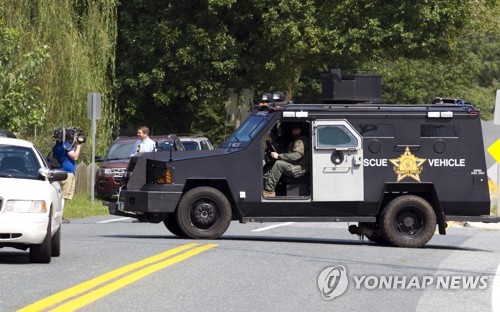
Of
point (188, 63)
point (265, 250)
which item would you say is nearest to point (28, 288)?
point (265, 250)

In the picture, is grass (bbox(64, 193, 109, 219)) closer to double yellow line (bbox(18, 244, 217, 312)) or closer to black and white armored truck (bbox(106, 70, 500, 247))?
black and white armored truck (bbox(106, 70, 500, 247))

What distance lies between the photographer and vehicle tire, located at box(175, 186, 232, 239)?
19.2 m

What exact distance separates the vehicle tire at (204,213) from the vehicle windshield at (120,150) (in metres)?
16.3

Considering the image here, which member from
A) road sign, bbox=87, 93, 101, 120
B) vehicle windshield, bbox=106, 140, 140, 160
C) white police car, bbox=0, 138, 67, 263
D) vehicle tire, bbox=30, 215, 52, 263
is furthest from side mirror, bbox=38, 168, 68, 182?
vehicle windshield, bbox=106, 140, 140, 160

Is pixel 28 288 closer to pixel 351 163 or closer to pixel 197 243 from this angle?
pixel 197 243

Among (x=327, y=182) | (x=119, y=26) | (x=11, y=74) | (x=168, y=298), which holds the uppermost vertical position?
(x=119, y=26)

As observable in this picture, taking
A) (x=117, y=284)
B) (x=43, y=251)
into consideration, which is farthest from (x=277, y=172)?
(x=117, y=284)

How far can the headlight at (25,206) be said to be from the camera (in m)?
14.5

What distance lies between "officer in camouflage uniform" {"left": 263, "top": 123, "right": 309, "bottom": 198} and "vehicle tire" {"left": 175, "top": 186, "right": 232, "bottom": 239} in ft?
2.39

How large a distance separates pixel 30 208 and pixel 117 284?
246cm

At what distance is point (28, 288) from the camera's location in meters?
12.2

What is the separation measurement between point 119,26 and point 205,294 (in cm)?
3721

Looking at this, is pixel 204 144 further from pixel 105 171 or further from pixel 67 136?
pixel 67 136

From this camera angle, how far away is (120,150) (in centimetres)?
3581
